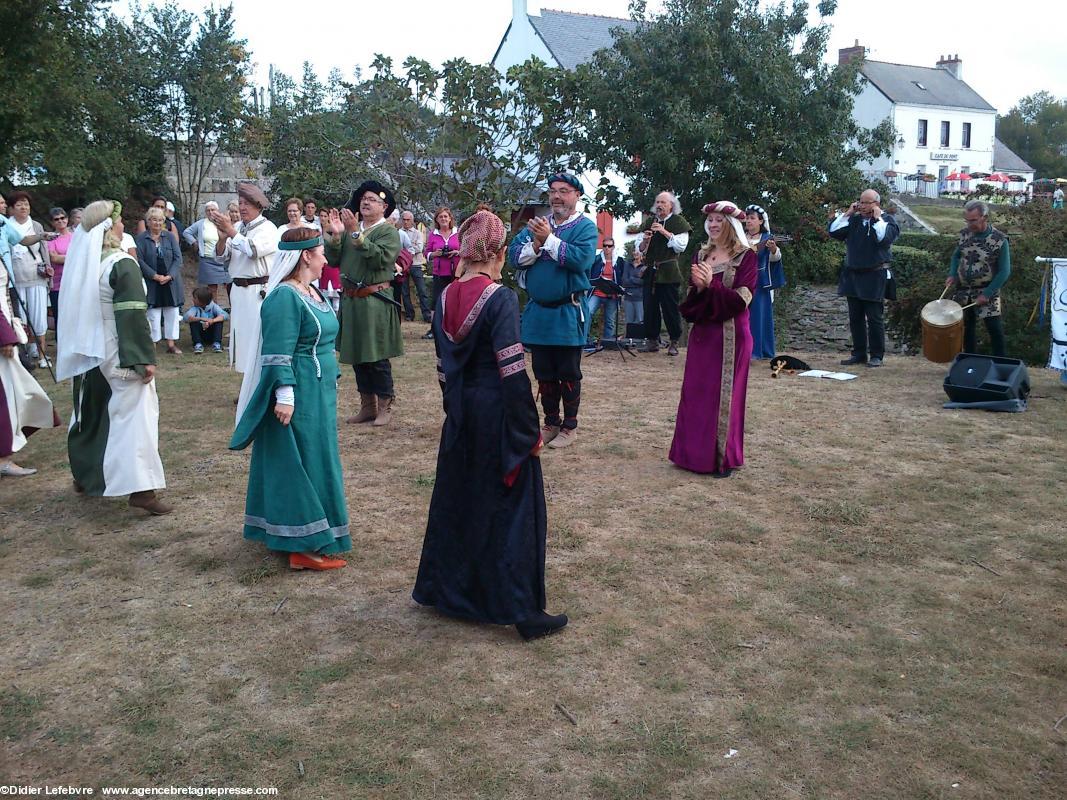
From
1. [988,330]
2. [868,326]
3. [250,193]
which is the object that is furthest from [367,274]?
[988,330]

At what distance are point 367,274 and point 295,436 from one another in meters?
3.33

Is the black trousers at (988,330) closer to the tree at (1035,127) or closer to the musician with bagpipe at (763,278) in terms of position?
the musician with bagpipe at (763,278)

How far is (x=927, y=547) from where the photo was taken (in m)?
5.35

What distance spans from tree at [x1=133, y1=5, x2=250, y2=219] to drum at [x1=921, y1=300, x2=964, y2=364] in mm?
18825

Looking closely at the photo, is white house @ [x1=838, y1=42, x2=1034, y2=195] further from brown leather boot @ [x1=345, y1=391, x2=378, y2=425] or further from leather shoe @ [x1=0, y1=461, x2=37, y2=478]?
leather shoe @ [x1=0, y1=461, x2=37, y2=478]

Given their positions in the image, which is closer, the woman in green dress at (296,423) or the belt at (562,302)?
the woman in green dress at (296,423)

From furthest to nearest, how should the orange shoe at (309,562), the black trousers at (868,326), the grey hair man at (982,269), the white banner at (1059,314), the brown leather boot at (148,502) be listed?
the black trousers at (868,326)
the grey hair man at (982,269)
the white banner at (1059,314)
the brown leather boot at (148,502)
the orange shoe at (309,562)

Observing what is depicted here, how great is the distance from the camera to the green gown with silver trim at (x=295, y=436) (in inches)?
187

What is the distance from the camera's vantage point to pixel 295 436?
482cm

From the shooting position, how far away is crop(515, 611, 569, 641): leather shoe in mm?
4195

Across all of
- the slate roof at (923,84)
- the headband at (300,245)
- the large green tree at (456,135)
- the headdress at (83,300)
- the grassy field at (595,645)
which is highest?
the slate roof at (923,84)

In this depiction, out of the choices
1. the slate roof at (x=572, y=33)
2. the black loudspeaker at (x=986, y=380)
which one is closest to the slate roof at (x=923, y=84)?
the slate roof at (x=572, y=33)

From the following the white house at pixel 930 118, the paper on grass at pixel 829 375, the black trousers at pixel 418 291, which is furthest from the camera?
the white house at pixel 930 118

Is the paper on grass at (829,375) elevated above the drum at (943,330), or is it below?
below
